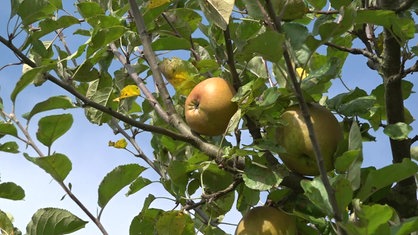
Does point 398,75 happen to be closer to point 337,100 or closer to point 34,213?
point 337,100

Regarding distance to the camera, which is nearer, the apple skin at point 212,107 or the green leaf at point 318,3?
the apple skin at point 212,107

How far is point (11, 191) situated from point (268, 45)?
0.87m

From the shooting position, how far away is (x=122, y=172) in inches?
61.4

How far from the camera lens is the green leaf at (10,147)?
1.59 metres

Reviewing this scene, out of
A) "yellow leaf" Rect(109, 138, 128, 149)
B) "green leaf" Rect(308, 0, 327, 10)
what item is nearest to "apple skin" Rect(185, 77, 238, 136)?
"green leaf" Rect(308, 0, 327, 10)

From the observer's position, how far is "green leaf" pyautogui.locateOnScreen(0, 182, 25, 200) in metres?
1.67

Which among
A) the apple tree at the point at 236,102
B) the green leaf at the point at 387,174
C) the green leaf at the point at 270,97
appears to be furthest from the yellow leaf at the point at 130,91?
the green leaf at the point at 387,174

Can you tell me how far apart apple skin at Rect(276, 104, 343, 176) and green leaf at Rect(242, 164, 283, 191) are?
2.6 inches

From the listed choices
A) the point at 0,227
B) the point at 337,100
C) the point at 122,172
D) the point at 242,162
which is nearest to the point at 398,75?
the point at 337,100

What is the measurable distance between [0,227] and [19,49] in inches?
25.4

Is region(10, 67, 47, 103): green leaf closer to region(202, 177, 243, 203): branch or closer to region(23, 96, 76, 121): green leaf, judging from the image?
region(23, 96, 76, 121): green leaf

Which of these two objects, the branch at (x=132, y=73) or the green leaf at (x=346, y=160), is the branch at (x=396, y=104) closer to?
the green leaf at (x=346, y=160)

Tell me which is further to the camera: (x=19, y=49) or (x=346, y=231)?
(x=19, y=49)

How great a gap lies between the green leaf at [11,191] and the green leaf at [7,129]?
0.54 ft
